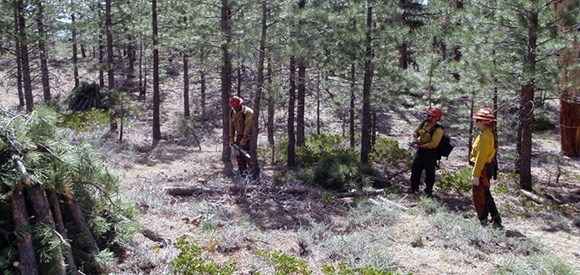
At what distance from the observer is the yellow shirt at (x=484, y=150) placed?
679 cm

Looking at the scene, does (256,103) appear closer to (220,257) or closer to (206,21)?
(220,257)

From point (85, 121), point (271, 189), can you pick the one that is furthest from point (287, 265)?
point (85, 121)

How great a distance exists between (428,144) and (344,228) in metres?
2.70

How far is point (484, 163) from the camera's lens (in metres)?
6.86

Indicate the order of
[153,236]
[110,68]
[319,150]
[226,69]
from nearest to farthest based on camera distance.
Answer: [153,236]
[226,69]
[319,150]
[110,68]

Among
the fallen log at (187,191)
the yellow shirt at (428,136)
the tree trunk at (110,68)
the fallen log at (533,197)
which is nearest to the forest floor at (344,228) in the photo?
the fallen log at (187,191)

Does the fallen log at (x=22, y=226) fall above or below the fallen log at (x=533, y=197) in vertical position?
above

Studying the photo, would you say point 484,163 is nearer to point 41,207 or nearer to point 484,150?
point 484,150

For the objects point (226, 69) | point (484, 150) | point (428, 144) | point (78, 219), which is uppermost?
point (226, 69)

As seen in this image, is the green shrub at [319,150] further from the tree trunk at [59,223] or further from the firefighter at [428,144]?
the tree trunk at [59,223]

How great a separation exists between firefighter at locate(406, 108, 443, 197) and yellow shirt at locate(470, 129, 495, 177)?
5.34 ft

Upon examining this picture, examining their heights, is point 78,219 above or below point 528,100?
below

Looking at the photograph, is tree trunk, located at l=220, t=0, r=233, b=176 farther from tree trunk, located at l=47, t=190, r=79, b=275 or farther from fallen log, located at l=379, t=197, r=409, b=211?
tree trunk, located at l=47, t=190, r=79, b=275

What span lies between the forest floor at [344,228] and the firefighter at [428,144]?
0.49m
